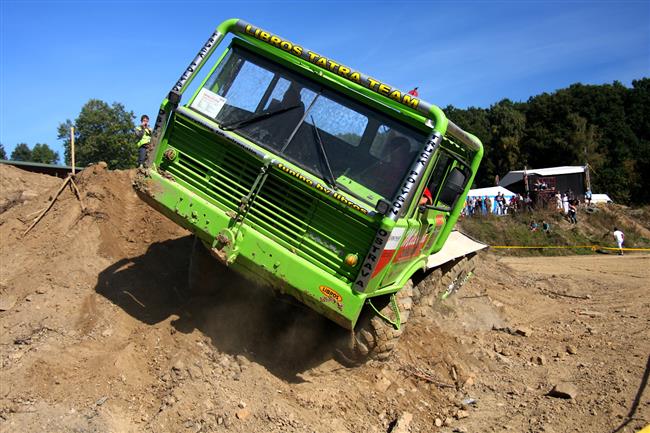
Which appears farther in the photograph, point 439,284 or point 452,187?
point 439,284

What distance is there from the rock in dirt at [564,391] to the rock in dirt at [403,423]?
5.53 ft

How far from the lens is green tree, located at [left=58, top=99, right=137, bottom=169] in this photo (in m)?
42.9

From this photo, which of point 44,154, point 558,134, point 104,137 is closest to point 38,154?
point 44,154

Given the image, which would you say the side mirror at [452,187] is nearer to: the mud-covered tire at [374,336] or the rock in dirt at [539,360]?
the mud-covered tire at [374,336]

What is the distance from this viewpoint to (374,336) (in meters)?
5.43

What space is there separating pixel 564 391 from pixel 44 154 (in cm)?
8052

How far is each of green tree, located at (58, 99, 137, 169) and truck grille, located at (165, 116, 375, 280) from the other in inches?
1535

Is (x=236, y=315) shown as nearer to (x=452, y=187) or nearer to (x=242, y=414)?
(x=242, y=414)

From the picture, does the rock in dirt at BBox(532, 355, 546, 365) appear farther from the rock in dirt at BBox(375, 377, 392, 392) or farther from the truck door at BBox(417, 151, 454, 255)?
the rock in dirt at BBox(375, 377, 392, 392)

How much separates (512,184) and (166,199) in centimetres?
3663

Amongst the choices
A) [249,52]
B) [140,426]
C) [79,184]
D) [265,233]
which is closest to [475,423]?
[265,233]

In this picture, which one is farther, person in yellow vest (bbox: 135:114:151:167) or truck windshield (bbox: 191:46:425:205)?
person in yellow vest (bbox: 135:114:151:167)

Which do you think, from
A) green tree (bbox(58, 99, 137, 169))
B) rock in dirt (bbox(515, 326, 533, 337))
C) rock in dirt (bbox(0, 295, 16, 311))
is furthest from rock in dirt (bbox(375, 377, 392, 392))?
green tree (bbox(58, 99, 137, 169))

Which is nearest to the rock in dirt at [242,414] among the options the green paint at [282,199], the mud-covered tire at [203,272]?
the green paint at [282,199]
